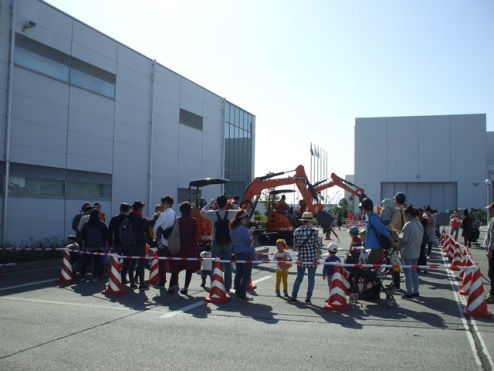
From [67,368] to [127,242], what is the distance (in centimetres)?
525

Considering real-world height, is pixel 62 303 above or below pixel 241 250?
below

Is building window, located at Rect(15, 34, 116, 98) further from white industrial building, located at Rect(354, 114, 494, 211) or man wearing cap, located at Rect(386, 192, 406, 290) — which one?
white industrial building, located at Rect(354, 114, 494, 211)

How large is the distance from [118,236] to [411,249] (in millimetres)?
6352

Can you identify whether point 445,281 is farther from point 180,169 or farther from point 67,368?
point 180,169

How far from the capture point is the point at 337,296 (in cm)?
814

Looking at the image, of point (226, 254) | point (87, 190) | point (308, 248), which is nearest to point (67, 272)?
point (226, 254)

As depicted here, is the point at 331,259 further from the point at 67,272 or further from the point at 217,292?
the point at 67,272

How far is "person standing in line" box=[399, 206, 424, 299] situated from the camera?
29.8 ft

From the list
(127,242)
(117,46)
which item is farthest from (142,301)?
(117,46)

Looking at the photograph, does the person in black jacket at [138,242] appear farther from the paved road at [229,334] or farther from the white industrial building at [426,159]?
the white industrial building at [426,159]

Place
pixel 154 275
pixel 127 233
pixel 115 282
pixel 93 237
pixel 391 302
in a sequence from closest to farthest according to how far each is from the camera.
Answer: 1. pixel 391 302
2. pixel 115 282
3. pixel 127 233
4. pixel 154 275
5. pixel 93 237

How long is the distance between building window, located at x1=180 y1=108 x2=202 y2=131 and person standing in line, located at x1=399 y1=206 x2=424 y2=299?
20827 mm

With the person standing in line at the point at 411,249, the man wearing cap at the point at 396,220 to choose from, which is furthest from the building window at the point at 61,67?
the person standing in line at the point at 411,249

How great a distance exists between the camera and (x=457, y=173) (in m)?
63.4
